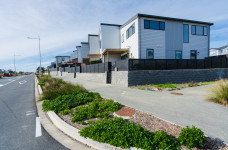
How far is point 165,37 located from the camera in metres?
15.8

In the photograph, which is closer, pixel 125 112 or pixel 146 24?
pixel 125 112

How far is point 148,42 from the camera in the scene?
15.0 meters

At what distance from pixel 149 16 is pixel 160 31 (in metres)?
2.56

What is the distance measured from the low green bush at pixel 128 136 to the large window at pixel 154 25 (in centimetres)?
1457

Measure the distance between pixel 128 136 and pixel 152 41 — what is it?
48.1 feet

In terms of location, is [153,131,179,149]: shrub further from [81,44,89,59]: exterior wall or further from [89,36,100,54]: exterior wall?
[81,44,89,59]: exterior wall

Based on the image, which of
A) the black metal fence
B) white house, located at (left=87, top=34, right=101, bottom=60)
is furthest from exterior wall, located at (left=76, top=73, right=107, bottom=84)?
white house, located at (left=87, top=34, right=101, bottom=60)

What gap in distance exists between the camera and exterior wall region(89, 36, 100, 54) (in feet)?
86.6

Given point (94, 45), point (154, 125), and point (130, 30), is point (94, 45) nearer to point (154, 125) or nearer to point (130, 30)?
point (130, 30)

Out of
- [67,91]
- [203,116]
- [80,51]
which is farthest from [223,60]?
[80,51]

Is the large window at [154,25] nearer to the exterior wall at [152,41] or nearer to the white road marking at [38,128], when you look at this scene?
the exterior wall at [152,41]

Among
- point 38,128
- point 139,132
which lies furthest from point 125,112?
point 38,128

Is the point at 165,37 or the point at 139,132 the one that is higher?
the point at 165,37

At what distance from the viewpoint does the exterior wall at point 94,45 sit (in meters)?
26.4
